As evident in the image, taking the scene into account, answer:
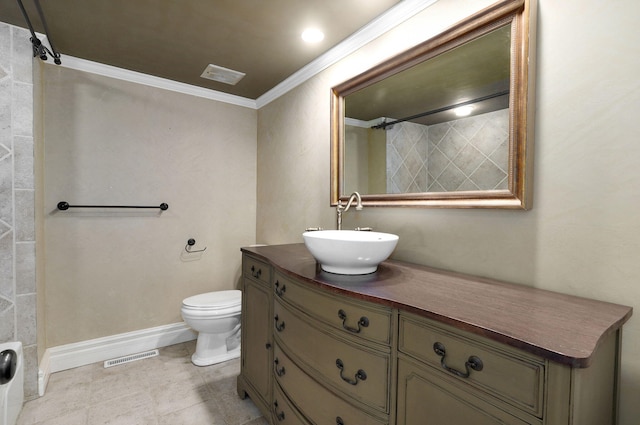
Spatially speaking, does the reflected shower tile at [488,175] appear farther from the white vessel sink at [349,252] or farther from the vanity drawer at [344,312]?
the vanity drawer at [344,312]

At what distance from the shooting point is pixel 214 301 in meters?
2.29

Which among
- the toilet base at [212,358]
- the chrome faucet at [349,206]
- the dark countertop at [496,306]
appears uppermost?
the chrome faucet at [349,206]

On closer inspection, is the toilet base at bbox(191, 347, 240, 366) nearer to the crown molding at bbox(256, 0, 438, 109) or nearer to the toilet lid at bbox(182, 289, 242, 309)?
the toilet lid at bbox(182, 289, 242, 309)

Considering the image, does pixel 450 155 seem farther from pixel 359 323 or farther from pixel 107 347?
pixel 107 347

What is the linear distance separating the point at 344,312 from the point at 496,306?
47 cm

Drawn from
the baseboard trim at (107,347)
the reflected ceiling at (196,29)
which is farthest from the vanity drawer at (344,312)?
the baseboard trim at (107,347)

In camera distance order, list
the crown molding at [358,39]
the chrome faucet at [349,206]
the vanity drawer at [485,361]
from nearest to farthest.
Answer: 1. the vanity drawer at [485,361]
2. the crown molding at [358,39]
3. the chrome faucet at [349,206]

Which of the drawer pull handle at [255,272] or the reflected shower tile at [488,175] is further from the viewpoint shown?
the drawer pull handle at [255,272]

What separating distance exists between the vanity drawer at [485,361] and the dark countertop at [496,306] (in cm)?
3

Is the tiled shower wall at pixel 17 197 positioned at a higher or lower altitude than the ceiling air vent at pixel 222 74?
lower

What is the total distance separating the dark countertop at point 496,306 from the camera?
645mm

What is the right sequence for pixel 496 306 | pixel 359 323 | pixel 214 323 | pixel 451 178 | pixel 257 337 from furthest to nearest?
pixel 214 323 → pixel 257 337 → pixel 451 178 → pixel 359 323 → pixel 496 306

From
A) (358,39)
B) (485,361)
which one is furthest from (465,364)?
(358,39)

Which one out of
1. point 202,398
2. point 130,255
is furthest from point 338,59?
point 202,398
